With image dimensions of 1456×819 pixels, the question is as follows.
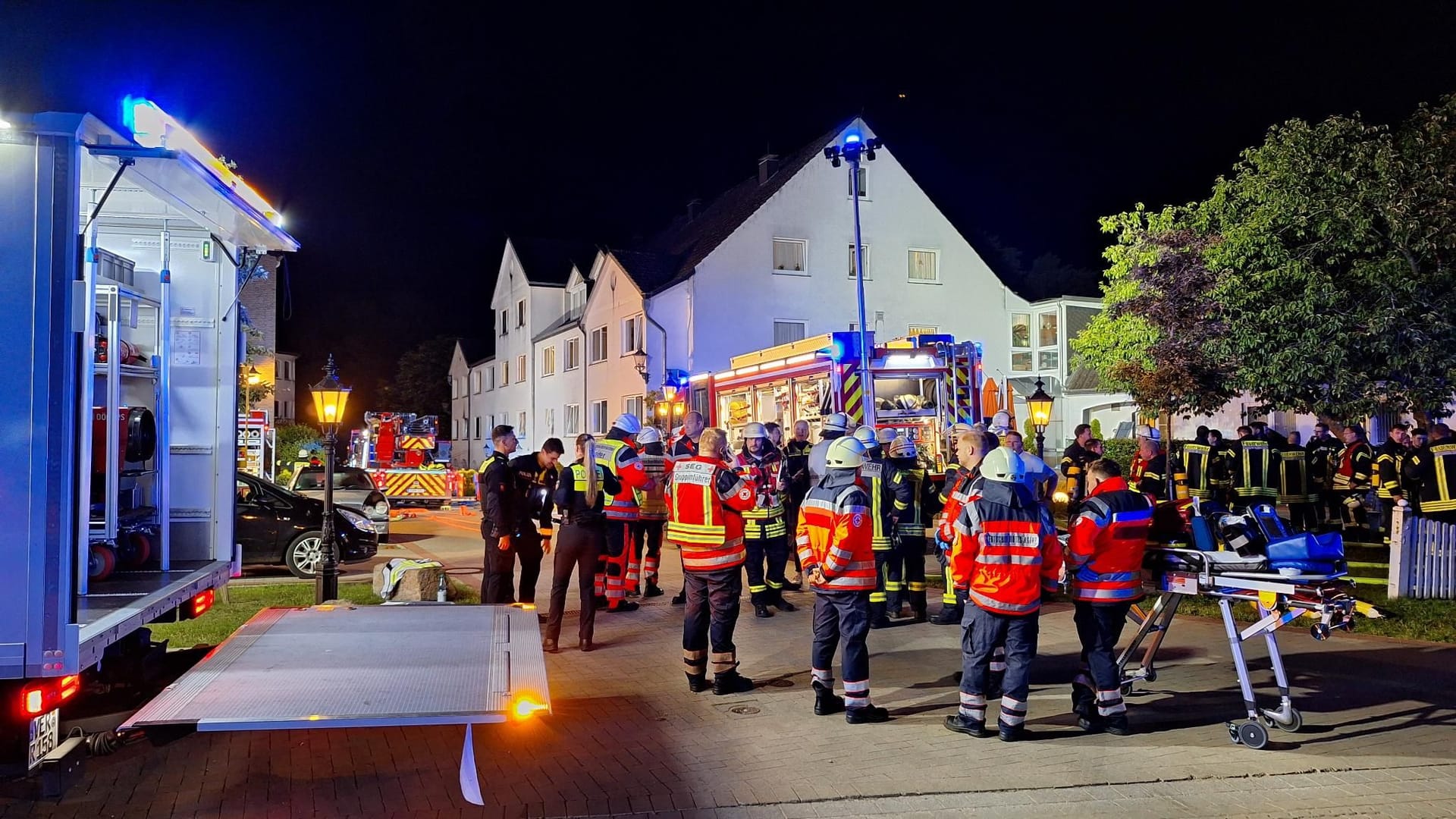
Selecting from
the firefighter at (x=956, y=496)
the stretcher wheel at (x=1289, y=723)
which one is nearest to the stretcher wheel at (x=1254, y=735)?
the stretcher wheel at (x=1289, y=723)

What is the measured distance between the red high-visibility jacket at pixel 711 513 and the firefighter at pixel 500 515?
2.20 m

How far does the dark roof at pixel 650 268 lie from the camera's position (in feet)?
94.3

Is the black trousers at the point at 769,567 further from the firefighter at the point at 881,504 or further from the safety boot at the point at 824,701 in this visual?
the safety boot at the point at 824,701

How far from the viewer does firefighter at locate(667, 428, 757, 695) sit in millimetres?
6781

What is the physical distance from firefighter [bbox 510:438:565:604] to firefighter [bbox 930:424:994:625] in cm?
333

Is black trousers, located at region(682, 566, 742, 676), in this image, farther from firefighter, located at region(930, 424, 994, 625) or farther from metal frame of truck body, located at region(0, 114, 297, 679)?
metal frame of truck body, located at region(0, 114, 297, 679)

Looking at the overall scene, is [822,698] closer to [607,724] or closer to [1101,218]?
[607,724]

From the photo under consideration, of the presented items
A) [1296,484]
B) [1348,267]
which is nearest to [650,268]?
[1348,267]

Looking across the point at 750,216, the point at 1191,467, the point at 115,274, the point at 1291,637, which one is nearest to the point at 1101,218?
the point at 750,216

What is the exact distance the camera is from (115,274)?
5.35 meters

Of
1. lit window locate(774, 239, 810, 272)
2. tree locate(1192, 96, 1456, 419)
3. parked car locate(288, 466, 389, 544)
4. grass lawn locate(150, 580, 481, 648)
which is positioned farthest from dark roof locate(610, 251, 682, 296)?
grass lawn locate(150, 580, 481, 648)

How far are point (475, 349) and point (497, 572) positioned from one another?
4401 centimetres

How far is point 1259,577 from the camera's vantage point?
5699 mm

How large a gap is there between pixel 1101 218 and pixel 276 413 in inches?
2534
